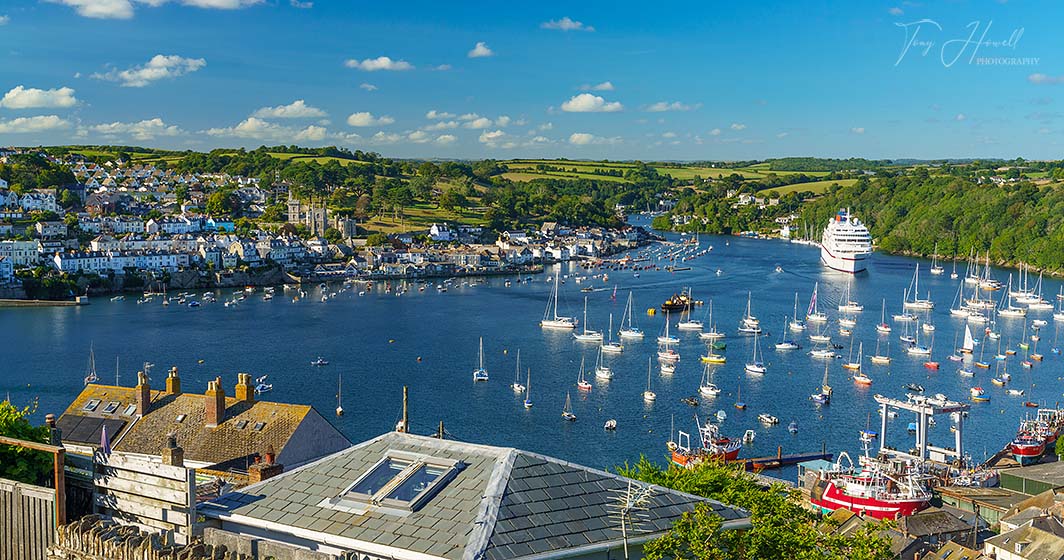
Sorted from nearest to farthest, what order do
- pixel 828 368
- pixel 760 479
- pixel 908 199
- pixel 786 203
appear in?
pixel 760 479
pixel 828 368
pixel 908 199
pixel 786 203

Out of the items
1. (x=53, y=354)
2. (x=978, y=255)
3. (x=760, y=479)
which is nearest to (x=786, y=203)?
(x=978, y=255)

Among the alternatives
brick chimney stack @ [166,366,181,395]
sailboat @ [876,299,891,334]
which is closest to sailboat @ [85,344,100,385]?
brick chimney stack @ [166,366,181,395]

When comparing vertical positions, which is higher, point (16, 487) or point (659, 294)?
point (16, 487)

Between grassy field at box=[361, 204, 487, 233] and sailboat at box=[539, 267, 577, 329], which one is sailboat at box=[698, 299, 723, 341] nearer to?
sailboat at box=[539, 267, 577, 329]

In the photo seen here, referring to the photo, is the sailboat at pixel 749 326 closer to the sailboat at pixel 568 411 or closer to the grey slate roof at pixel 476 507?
the sailboat at pixel 568 411

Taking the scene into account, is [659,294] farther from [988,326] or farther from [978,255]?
[978,255]

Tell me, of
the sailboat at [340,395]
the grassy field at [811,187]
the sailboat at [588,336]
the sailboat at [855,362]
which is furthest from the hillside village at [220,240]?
the grassy field at [811,187]
